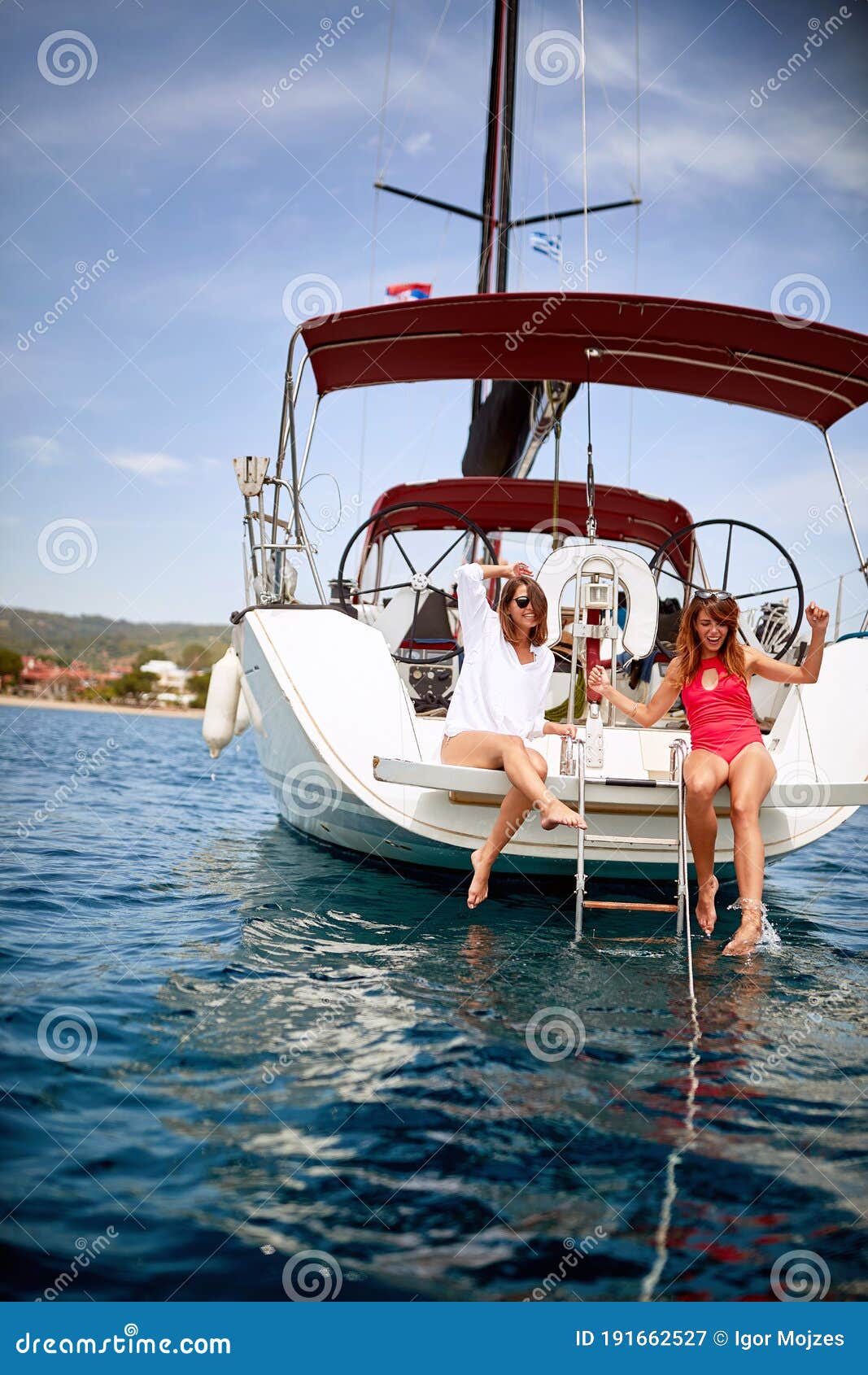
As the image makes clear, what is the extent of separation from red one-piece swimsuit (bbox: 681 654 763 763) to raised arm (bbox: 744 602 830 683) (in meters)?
0.11

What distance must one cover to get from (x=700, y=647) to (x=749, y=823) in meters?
0.73

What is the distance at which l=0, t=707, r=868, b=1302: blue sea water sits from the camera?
1507mm

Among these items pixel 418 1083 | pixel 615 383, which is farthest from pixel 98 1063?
pixel 615 383

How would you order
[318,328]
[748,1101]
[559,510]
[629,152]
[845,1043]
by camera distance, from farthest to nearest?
[629,152] → [559,510] → [318,328] → [845,1043] → [748,1101]

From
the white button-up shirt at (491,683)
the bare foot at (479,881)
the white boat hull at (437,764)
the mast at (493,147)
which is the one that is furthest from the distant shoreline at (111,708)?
the bare foot at (479,881)

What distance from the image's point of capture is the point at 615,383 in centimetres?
564

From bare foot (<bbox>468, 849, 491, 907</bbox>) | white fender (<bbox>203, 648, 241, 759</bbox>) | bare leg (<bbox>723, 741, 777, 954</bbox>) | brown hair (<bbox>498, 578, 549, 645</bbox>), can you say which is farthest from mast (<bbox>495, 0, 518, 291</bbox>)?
bare foot (<bbox>468, 849, 491, 907</bbox>)

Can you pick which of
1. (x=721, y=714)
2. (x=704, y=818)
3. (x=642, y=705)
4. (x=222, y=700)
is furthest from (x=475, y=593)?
(x=222, y=700)

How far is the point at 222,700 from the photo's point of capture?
225 inches

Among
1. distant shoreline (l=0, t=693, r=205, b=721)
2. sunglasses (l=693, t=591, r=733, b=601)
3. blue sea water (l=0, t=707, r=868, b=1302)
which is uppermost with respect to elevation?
sunglasses (l=693, t=591, r=733, b=601)

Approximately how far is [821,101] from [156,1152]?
1582 centimetres

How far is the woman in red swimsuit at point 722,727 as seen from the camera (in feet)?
11.4

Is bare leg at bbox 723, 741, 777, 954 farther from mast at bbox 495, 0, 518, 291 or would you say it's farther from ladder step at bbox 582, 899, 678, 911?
mast at bbox 495, 0, 518, 291
